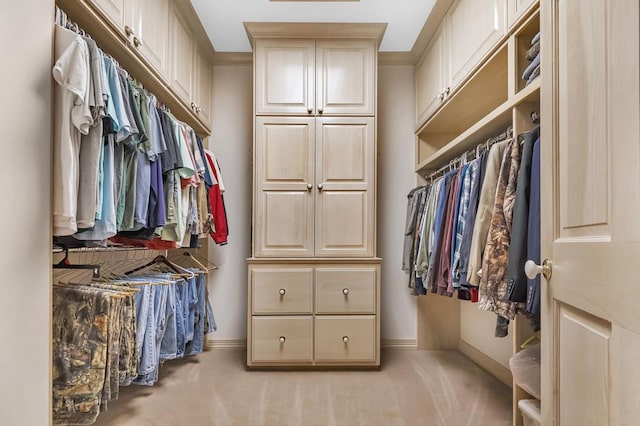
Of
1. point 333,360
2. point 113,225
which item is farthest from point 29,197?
point 333,360

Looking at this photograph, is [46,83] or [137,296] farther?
[137,296]

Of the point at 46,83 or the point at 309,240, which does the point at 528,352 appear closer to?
the point at 309,240

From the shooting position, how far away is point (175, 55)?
2.46 metres

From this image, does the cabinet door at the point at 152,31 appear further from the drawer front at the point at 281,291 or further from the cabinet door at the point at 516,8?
the cabinet door at the point at 516,8

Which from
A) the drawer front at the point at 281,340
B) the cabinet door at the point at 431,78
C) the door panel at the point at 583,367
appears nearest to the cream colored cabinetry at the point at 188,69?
the drawer front at the point at 281,340

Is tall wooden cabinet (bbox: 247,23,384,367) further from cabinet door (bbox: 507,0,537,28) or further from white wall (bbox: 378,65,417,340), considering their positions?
cabinet door (bbox: 507,0,537,28)

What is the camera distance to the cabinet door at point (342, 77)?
9.43 feet

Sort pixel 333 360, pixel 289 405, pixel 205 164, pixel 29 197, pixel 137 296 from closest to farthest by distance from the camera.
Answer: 1. pixel 29 197
2. pixel 137 296
3. pixel 289 405
4. pixel 205 164
5. pixel 333 360

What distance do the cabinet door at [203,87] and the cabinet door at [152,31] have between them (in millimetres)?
597

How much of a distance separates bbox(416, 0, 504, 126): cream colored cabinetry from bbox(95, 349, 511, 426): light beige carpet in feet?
5.95

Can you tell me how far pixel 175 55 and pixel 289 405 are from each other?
2.17 metres

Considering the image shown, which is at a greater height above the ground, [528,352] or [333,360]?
[528,352]

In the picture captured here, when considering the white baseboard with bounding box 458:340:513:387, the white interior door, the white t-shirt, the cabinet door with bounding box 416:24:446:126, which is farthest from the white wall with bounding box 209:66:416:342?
the white interior door

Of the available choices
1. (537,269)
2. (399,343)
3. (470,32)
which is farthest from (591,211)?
(399,343)
